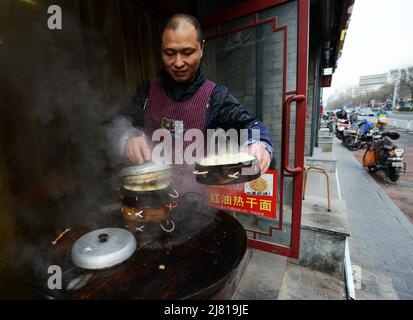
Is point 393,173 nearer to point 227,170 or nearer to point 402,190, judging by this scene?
point 402,190

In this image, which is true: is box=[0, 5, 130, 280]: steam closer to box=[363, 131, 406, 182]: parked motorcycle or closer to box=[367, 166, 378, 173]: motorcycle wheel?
box=[363, 131, 406, 182]: parked motorcycle

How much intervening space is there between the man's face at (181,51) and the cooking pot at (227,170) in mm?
971

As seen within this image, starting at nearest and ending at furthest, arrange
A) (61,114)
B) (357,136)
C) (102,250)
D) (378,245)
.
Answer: (102,250) < (61,114) < (378,245) < (357,136)

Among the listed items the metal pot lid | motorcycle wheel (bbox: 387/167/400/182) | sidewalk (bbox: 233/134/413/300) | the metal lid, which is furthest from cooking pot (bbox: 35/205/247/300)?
motorcycle wheel (bbox: 387/167/400/182)

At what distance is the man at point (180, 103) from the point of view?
1.72m

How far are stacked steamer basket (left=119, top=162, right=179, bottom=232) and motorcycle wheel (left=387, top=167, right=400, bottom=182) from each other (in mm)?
8005

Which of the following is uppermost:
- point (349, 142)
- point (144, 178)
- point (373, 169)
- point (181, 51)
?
point (181, 51)

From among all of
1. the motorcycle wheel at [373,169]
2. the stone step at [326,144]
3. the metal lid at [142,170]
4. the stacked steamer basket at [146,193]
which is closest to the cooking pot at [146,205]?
the stacked steamer basket at [146,193]

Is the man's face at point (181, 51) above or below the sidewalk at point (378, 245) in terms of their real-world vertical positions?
above

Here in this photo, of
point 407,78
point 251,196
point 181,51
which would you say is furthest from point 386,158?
point 407,78

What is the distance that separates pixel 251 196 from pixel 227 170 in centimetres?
177

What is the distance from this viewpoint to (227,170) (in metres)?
1.29

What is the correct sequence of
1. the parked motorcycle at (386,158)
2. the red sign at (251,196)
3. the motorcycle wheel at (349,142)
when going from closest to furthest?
1. the red sign at (251,196)
2. the parked motorcycle at (386,158)
3. the motorcycle wheel at (349,142)

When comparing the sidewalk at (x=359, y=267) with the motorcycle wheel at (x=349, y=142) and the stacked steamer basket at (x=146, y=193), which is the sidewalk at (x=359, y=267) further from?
the motorcycle wheel at (x=349, y=142)
